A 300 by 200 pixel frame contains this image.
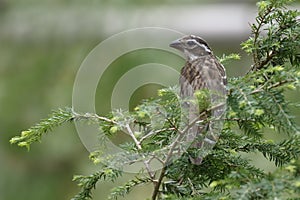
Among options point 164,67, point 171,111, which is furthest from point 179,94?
point 164,67

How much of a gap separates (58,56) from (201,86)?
1.38 meters

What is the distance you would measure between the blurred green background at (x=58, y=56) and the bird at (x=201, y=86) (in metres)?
1.05

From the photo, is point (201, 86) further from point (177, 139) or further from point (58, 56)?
point (58, 56)

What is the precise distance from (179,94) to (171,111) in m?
0.07

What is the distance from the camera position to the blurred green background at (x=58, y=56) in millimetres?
2379

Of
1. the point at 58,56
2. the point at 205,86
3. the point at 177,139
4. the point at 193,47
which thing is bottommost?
the point at 177,139

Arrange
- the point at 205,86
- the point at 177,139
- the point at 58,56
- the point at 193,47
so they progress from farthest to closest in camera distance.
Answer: the point at 58,56 → the point at 193,47 → the point at 205,86 → the point at 177,139

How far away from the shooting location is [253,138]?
1.02 m

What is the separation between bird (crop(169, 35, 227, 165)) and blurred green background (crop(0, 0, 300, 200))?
1.05 metres

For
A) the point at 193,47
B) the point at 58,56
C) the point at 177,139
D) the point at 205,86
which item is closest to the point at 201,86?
the point at 205,86

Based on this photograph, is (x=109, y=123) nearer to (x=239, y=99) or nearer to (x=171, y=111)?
(x=171, y=111)

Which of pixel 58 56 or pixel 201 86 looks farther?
pixel 58 56

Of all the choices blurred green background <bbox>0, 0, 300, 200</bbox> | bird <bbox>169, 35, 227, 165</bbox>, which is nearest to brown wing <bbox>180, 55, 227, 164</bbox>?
bird <bbox>169, 35, 227, 165</bbox>

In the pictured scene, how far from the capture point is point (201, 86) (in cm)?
113
